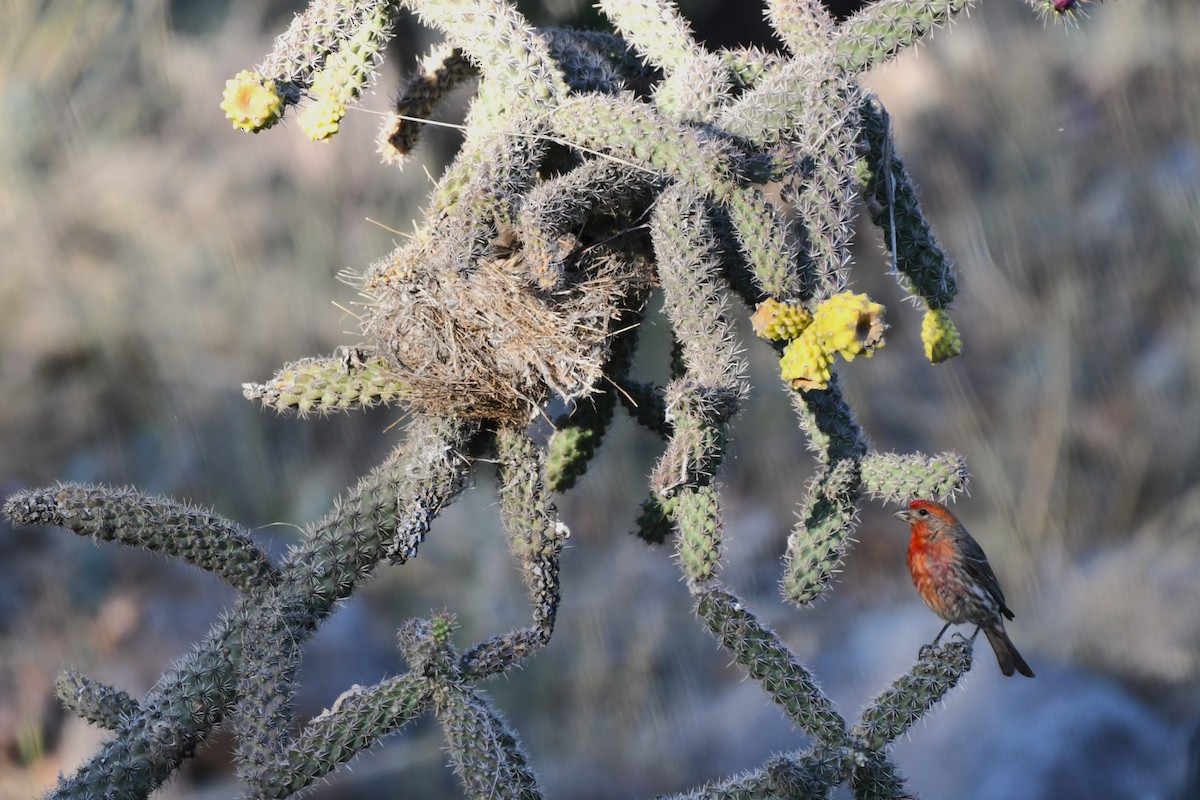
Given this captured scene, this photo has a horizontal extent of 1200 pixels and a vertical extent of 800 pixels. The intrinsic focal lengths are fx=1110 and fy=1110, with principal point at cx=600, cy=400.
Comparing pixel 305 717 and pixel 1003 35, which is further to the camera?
pixel 1003 35

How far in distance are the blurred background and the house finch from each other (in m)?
1.09

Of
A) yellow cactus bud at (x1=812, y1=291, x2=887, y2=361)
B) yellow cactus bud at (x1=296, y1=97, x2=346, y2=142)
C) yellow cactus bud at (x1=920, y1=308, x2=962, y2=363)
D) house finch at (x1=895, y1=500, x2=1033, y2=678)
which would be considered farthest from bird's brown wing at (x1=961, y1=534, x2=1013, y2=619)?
yellow cactus bud at (x1=296, y1=97, x2=346, y2=142)

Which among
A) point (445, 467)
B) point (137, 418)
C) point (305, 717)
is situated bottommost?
point (445, 467)

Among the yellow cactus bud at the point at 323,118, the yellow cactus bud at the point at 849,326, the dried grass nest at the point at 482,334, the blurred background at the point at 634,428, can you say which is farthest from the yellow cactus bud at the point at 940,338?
the blurred background at the point at 634,428

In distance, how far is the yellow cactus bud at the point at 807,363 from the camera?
1219mm

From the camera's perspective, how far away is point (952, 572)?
172 cm

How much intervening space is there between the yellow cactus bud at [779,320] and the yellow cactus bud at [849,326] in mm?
19

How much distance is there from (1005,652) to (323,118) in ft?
4.39

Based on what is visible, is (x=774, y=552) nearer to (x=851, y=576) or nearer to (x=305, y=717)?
(x=851, y=576)

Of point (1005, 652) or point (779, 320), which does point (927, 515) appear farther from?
point (779, 320)

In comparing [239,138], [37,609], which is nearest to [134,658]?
[37,609]

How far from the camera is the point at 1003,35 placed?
296 centimetres

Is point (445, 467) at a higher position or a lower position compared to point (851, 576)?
lower

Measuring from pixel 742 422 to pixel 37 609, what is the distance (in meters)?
1.75
